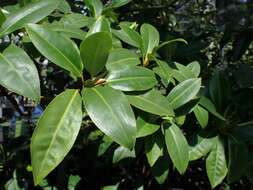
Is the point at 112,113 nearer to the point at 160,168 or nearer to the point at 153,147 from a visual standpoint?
the point at 153,147

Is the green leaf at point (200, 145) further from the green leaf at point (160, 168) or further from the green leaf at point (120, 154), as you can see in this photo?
the green leaf at point (120, 154)

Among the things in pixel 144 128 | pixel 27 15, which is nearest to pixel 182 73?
pixel 144 128

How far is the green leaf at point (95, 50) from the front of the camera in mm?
1008

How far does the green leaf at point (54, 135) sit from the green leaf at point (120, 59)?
189 mm

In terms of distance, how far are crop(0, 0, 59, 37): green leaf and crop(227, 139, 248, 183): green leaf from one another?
2.21 feet

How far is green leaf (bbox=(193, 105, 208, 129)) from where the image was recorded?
1.33m

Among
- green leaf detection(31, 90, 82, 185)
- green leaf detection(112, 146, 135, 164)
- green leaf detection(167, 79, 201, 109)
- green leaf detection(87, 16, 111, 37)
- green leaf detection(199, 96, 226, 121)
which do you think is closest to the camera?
green leaf detection(31, 90, 82, 185)

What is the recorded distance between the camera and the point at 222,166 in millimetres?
1402

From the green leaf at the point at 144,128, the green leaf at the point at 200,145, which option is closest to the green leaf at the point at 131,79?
the green leaf at the point at 144,128

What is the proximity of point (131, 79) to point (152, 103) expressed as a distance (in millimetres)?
81

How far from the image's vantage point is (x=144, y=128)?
120cm

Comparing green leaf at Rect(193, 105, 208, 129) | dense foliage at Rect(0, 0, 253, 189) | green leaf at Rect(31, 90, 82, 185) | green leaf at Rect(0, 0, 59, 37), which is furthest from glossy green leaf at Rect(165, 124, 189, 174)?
green leaf at Rect(0, 0, 59, 37)

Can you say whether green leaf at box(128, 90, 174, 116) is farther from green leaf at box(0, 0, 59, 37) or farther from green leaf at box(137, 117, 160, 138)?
green leaf at box(0, 0, 59, 37)

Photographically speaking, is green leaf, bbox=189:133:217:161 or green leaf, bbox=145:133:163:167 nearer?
green leaf, bbox=145:133:163:167
